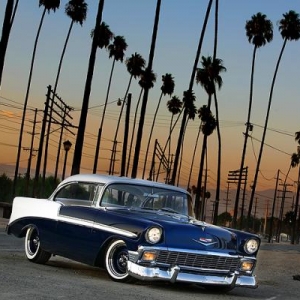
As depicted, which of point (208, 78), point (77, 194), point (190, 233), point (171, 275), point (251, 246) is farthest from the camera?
point (208, 78)

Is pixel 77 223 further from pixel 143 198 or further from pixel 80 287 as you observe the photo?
pixel 80 287

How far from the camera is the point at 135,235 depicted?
1281cm

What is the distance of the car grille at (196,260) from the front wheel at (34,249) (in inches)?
126

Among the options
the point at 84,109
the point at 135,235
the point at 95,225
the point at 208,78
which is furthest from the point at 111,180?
the point at 208,78

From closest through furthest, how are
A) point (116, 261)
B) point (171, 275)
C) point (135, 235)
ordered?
1. point (171, 275)
2. point (135, 235)
3. point (116, 261)

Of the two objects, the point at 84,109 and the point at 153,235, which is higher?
the point at 84,109

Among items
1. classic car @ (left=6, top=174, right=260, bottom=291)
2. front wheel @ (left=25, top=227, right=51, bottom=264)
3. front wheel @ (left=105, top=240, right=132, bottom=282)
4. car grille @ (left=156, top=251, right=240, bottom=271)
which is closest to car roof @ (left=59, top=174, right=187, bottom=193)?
classic car @ (left=6, top=174, right=260, bottom=291)

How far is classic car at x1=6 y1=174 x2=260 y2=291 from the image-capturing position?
1275 cm

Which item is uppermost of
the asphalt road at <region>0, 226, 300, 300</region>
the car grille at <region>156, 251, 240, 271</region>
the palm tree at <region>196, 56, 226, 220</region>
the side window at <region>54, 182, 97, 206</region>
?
the palm tree at <region>196, 56, 226, 220</region>

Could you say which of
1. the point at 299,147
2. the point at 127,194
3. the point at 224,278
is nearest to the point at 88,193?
the point at 127,194

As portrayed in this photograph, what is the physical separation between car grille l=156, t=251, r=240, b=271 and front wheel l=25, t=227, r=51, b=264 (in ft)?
10.5

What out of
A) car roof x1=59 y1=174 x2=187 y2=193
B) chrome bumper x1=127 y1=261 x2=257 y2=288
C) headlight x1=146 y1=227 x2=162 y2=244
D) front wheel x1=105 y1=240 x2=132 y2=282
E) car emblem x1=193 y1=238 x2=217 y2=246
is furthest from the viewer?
car roof x1=59 y1=174 x2=187 y2=193

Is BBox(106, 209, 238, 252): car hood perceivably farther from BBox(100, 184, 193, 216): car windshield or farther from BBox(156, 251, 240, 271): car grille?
BBox(100, 184, 193, 216): car windshield

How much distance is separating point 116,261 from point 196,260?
1238 mm
